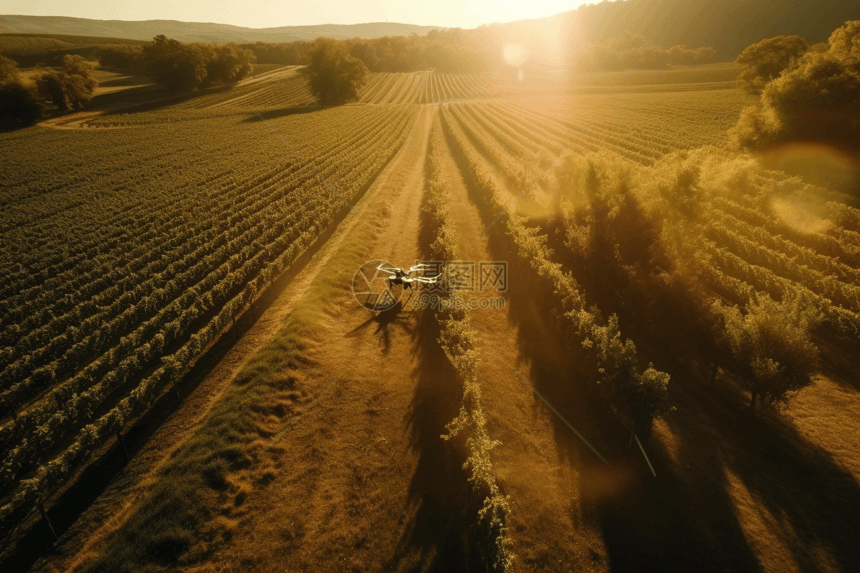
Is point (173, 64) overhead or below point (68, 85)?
overhead

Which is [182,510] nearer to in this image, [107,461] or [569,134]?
[107,461]

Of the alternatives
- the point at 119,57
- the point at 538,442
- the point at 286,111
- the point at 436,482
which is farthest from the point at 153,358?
the point at 119,57

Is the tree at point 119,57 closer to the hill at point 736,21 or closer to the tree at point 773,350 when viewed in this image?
the tree at point 773,350

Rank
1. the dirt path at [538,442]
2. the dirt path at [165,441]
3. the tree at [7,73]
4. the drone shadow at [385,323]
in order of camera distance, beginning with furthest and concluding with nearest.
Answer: the tree at [7,73], the drone shadow at [385,323], the dirt path at [538,442], the dirt path at [165,441]

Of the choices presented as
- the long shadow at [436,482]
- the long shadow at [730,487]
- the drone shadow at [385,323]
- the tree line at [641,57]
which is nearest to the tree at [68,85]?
the drone shadow at [385,323]

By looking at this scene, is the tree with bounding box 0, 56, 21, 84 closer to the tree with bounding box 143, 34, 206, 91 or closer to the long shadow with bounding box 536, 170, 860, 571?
the tree with bounding box 143, 34, 206, 91

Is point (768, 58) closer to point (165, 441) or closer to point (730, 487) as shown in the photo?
point (730, 487)
